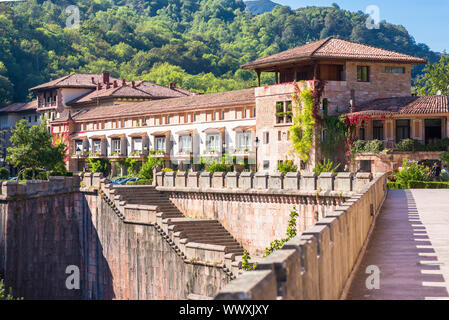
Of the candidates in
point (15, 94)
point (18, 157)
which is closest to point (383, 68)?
point (18, 157)

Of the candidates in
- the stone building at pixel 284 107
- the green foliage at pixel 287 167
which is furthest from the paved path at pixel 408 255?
the green foliage at pixel 287 167

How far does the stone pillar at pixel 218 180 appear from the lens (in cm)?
4375

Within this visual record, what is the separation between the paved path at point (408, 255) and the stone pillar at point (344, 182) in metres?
8.36

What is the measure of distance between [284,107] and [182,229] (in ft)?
60.2

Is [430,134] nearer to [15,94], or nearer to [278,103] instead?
[278,103]

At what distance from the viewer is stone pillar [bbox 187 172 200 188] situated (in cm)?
4597

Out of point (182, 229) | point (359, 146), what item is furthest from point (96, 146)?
point (182, 229)

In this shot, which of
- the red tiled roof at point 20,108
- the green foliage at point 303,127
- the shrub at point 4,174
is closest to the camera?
the green foliage at point 303,127

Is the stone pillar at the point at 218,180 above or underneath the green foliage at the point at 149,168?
underneath

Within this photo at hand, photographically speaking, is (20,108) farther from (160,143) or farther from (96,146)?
(160,143)

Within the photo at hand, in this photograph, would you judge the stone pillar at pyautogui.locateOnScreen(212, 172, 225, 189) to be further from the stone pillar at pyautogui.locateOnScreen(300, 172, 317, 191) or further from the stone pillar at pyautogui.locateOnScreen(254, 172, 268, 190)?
the stone pillar at pyautogui.locateOnScreen(300, 172, 317, 191)

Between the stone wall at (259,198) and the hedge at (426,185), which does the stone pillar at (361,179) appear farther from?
the hedge at (426,185)

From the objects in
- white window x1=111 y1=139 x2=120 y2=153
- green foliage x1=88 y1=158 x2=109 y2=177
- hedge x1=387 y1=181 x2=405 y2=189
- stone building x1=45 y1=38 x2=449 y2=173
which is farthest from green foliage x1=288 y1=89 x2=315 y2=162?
green foliage x1=88 y1=158 x2=109 y2=177

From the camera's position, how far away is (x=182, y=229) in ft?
135
